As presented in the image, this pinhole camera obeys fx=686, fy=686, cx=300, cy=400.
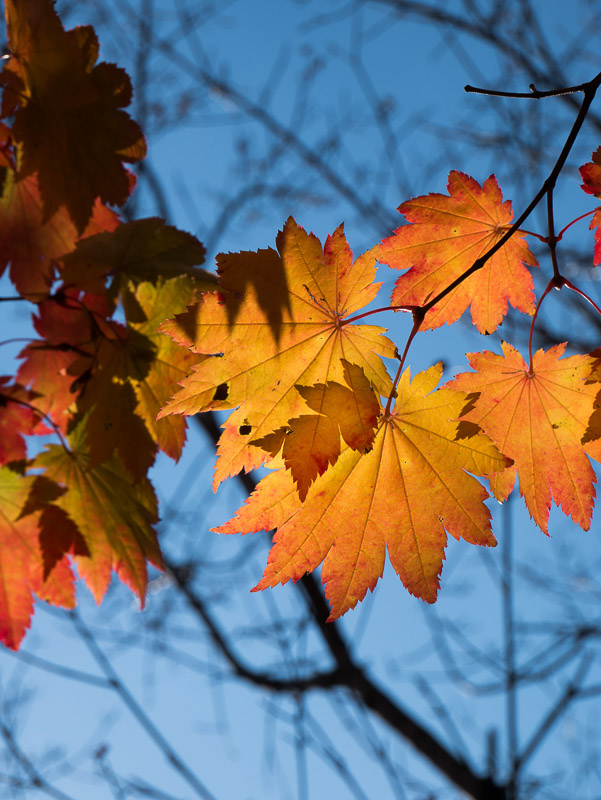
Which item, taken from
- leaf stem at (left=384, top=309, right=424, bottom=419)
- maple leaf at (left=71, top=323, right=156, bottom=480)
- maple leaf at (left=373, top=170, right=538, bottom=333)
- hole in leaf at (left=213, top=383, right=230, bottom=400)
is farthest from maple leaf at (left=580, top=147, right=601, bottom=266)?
maple leaf at (left=71, top=323, right=156, bottom=480)

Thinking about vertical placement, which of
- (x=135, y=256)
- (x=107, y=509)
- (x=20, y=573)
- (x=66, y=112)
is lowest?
(x=20, y=573)

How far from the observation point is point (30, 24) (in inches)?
53.4

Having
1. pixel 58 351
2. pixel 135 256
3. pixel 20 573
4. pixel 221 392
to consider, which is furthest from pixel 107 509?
pixel 221 392

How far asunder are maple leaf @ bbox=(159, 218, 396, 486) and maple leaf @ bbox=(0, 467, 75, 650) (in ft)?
2.48

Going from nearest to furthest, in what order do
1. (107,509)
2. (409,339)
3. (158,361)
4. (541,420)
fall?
(409,339) < (541,420) < (158,361) < (107,509)

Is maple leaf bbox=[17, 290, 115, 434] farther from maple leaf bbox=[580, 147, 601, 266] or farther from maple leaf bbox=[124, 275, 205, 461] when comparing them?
maple leaf bbox=[580, 147, 601, 266]

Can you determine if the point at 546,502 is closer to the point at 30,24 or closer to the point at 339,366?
the point at 339,366

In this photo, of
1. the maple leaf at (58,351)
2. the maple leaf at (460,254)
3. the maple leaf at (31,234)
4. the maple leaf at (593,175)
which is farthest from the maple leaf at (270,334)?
the maple leaf at (31,234)

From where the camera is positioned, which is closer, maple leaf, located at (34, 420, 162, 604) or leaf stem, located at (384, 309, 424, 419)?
leaf stem, located at (384, 309, 424, 419)

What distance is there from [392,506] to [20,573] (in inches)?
38.2

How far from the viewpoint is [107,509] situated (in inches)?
60.3

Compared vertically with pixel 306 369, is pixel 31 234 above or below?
above

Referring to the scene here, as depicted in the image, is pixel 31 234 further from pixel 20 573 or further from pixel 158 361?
pixel 20 573

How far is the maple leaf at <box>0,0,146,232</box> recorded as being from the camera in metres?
1.36
